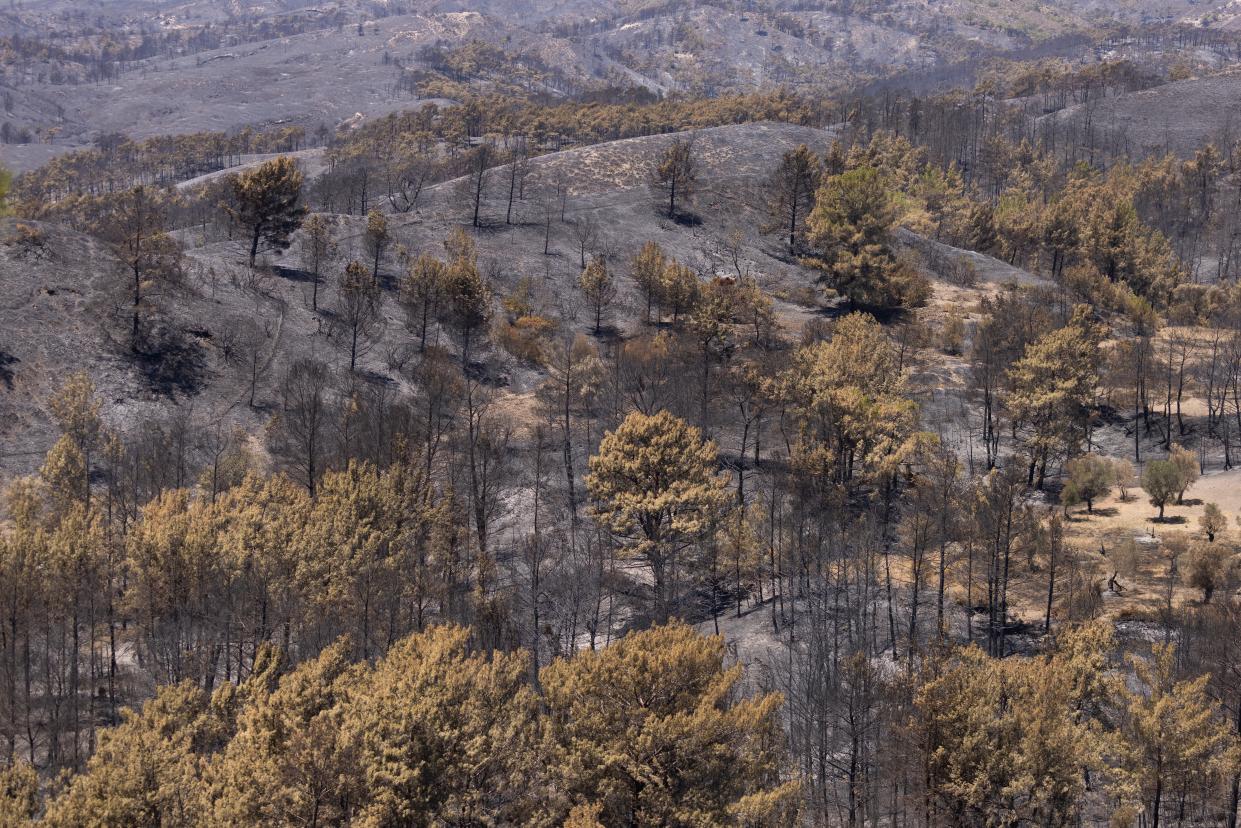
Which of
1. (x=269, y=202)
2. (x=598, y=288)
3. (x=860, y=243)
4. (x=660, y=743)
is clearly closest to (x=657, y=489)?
(x=660, y=743)

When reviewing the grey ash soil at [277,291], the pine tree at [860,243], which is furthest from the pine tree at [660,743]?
the pine tree at [860,243]

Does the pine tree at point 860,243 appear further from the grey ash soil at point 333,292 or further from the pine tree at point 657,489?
the pine tree at point 657,489

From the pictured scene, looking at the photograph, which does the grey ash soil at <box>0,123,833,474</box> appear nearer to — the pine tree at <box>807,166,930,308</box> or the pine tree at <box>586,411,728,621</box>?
the pine tree at <box>807,166,930,308</box>

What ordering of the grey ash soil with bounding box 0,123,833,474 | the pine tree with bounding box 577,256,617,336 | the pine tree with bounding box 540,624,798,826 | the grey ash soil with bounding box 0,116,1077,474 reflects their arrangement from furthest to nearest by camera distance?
the pine tree with bounding box 577,256,617,336 < the grey ash soil with bounding box 0,116,1077,474 < the grey ash soil with bounding box 0,123,833,474 < the pine tree with bounding box 540,624,798,826

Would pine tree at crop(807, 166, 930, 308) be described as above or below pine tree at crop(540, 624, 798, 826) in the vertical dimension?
above

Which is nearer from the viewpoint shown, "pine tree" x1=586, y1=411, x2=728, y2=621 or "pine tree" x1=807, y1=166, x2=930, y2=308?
"pine tree" x1=586, y1=411, x2=728, y2=621

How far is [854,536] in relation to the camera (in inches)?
2292

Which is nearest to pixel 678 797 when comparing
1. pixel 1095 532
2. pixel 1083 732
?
pixel 1083 732

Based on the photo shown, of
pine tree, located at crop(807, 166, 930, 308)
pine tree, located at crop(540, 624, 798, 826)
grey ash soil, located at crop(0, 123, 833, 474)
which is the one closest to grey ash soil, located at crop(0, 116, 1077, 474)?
grey ash soil, located at crop(0, 123, 833, 474)

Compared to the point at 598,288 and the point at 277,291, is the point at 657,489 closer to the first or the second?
the point at 598,288

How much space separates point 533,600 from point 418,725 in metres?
19.5

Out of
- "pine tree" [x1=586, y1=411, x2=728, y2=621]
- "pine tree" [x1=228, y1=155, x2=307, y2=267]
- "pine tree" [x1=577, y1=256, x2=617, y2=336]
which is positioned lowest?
"pine tree" [x1=586, y1=411, x2=728, y2=621]

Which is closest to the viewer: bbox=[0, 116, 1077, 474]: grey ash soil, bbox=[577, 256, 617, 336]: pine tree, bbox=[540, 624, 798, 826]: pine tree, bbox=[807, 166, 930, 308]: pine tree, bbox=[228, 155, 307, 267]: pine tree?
bbox=[540, 624, 798, 826]: pine tree

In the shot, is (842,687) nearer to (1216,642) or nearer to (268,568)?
(1216,642)
